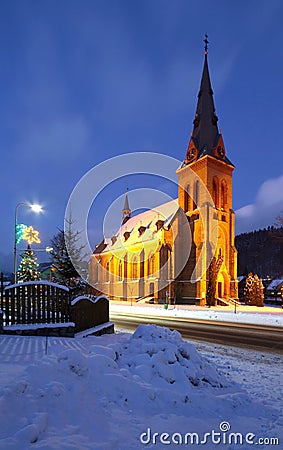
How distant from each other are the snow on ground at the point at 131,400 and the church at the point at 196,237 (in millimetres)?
34790

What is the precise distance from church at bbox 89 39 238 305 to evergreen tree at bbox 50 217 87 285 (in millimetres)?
20742

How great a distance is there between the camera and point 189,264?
154ft

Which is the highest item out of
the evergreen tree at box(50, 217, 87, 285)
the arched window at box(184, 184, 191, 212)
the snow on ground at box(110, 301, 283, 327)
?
the arched window at box(184, 184, 191, 212)

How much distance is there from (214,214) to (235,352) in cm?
3811

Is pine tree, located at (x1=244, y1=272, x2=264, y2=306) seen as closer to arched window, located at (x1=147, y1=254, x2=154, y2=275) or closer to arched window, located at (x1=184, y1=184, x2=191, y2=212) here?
arched window, located at (x1=184, y1=184, x2=191, y2=212)

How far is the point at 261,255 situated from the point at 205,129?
86.7 meters

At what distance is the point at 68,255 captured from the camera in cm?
2269

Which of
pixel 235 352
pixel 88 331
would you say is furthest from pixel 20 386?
pixel 235 352

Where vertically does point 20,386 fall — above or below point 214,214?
below

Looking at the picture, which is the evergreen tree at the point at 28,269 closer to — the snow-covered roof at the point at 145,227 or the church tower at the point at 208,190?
the church tower at the point at 208,190

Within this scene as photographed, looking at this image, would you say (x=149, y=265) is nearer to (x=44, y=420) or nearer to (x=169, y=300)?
(x=169, y=300)

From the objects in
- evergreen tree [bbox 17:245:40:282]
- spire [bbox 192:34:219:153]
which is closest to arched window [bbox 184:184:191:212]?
spire [bbox 192:34:219:153]

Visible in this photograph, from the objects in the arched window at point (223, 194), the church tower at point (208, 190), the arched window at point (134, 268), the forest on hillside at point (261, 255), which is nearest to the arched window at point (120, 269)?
the arched window at point (134, 268)

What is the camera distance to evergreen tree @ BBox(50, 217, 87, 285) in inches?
892
